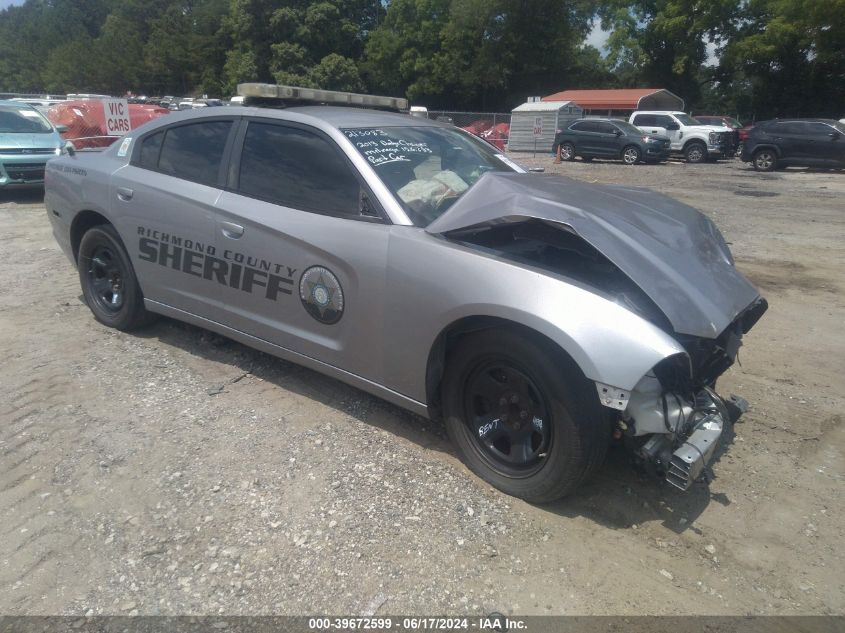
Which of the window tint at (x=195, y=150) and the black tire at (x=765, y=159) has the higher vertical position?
the window tint at (x=195, y=150)

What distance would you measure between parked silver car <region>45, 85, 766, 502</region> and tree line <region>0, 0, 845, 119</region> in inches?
1484

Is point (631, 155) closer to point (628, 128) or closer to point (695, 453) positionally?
point (628, 128)

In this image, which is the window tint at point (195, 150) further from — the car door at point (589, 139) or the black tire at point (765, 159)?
the car door at point (589, 139)

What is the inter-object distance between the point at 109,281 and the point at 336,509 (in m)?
3.03

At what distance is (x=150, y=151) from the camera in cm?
441

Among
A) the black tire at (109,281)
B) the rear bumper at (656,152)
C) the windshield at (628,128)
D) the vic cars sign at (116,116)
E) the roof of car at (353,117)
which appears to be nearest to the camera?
the roof of car at (353,117)

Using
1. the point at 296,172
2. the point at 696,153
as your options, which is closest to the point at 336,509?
the point at 296,172

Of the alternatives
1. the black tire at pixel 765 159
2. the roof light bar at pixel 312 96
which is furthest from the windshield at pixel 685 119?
the roof light bar at pixel 312 96

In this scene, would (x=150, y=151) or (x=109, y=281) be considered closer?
(x=150, y=151)

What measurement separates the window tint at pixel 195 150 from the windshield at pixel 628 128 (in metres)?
20.9

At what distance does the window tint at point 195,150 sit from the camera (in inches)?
157

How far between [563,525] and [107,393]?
9.46ft

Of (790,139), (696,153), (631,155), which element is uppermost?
(790,139)

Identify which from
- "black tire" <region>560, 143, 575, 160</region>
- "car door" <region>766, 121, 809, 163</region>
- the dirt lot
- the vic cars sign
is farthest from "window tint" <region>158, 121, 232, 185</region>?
"black tire" <region>560, 143, 575, 160</region>
